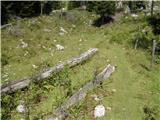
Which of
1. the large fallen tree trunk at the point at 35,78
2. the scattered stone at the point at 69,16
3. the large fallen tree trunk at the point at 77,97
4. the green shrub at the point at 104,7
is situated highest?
the green shrub at the point at 104,7

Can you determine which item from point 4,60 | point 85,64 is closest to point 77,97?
point 85,64

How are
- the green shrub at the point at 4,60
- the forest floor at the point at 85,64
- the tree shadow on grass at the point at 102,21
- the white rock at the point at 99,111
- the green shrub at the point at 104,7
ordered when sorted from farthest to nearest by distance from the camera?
the tree shadow on grass at the point at 102,21 → the green shrub at the point at 104,7 → the green shrub at the point at 4,60 → the forest floor at the point at 85,64 → the white rock at the point at 99,111

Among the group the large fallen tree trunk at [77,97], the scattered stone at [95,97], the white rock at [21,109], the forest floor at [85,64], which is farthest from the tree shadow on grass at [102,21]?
the white rock at [21,109]

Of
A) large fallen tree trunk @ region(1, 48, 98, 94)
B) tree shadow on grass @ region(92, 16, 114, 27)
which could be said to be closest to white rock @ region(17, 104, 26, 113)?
large fallen tree trunk @ region(1, 48, 98, 94)

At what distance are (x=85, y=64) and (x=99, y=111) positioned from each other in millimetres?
8351

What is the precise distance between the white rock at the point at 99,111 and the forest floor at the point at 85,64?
24cm

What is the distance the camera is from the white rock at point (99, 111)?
1830 cm

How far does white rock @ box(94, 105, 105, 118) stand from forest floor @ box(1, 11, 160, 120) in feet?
0.77

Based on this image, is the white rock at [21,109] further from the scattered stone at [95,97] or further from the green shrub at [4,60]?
the green shrub at [4,60]

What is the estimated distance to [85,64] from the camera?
86.9 ft

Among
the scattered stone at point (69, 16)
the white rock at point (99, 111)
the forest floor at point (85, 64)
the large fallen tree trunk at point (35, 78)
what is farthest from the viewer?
the scattered stone at point (69, 16)

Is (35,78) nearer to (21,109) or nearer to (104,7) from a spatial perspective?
(21,109)

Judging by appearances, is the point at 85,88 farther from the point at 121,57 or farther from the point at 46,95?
the point at 121,57

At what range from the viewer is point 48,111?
1880 centimetres
